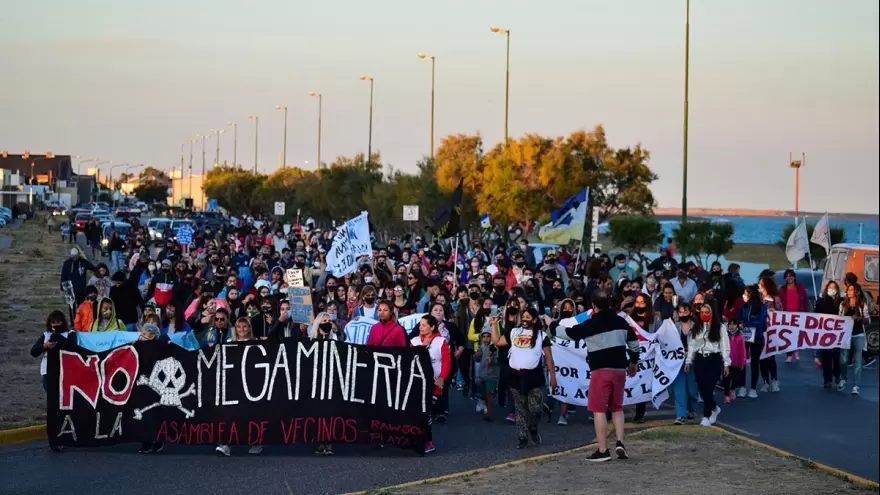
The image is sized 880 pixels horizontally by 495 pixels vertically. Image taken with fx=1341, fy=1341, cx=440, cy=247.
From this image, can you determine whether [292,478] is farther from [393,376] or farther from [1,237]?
[1,237]

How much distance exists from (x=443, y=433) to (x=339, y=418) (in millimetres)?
1908

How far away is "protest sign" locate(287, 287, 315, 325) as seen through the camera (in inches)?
722

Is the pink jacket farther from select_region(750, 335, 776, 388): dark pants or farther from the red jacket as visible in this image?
the red jacket

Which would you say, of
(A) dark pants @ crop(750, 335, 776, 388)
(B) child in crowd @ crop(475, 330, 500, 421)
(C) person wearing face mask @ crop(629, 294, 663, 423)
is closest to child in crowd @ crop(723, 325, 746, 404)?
(A) dark pants @ crop(750, 335, 776, 388)

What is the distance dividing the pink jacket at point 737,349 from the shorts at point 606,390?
4.73 metres

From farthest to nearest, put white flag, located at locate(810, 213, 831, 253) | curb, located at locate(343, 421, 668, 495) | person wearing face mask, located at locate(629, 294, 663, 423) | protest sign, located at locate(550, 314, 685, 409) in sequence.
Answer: white flag, located at locate(810, 213, 831, 253)
person wearing face mask, located at locate(629, 294, 663, 423)
protest sign, located at locate(550, 314, 685, 409)
curb, located at locate(343, 421, 668, 495)

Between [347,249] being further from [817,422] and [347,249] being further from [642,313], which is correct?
[817,422]

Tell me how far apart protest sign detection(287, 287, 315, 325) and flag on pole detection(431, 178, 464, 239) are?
200 inches

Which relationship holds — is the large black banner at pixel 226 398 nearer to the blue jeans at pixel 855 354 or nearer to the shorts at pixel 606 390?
the shorts at pixel 606 390

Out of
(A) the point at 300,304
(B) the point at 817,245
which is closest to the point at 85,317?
(A) the point at 300,304

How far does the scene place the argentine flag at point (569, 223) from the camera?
93.0ft

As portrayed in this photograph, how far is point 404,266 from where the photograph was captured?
25.1m

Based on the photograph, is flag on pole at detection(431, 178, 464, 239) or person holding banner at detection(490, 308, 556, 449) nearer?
person holding banner at detection(490, 308, 556, 449)

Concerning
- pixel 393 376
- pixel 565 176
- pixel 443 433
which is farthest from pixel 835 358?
pixel 565 176
